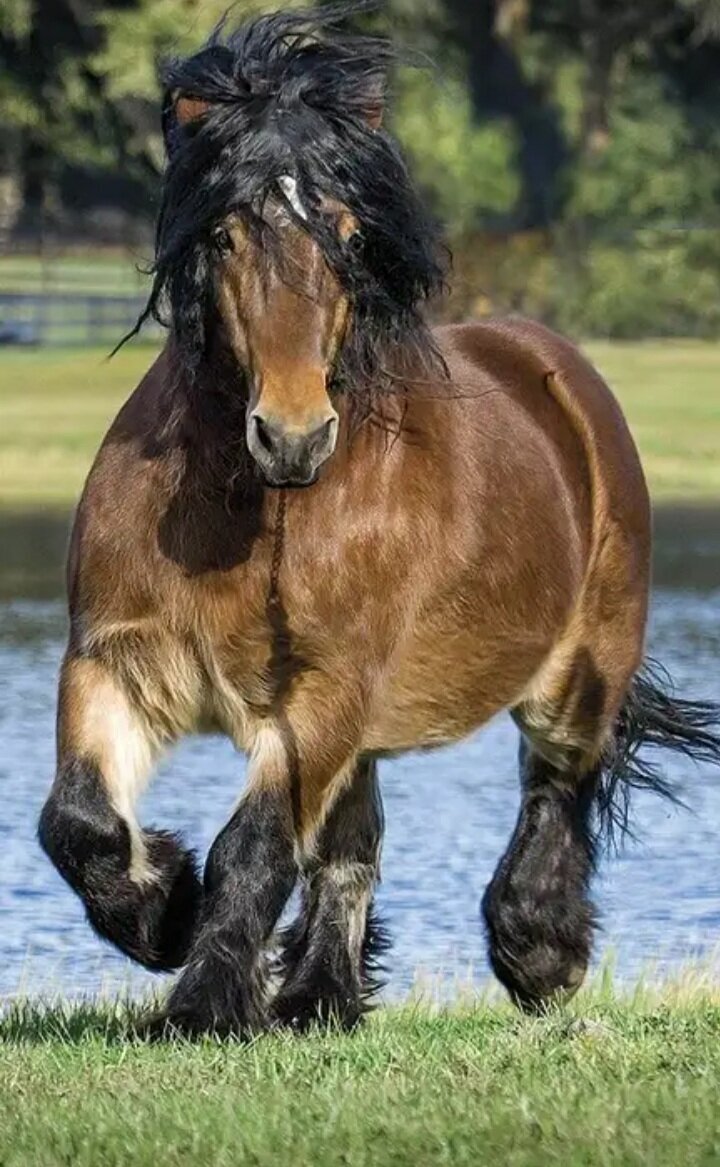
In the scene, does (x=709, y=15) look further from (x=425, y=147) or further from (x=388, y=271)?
(x=388, y=271)

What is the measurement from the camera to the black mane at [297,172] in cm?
604

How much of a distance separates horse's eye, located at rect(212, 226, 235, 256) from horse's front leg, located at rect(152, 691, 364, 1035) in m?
1.07

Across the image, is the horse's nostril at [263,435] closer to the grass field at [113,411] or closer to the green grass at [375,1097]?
the green grass at [375,1097]

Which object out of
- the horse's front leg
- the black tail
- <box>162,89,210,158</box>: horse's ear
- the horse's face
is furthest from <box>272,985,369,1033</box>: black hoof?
<box>162,89,210,158</box>: horse's ear

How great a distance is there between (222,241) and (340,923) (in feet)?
6.81

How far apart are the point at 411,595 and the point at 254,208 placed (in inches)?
45.6

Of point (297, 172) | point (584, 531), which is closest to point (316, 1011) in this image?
point (584, 531)

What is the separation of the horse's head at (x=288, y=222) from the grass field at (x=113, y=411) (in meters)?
18.8

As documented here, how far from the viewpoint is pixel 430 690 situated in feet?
23.1

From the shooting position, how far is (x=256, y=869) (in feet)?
20.5

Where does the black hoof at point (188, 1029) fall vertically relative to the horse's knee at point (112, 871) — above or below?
below

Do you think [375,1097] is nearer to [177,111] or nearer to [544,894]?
[177,111]

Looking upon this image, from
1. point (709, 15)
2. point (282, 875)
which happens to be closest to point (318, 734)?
point (282, 875)

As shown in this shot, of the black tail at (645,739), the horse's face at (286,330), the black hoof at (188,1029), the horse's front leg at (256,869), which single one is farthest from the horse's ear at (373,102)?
the black tail at (645,739)
